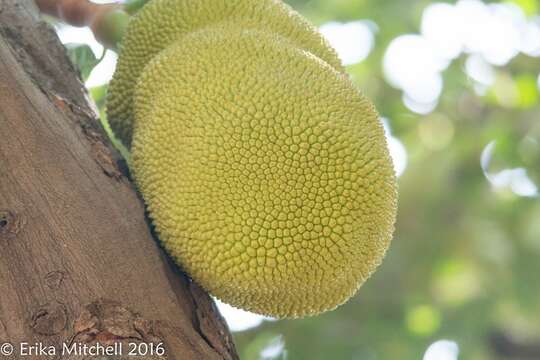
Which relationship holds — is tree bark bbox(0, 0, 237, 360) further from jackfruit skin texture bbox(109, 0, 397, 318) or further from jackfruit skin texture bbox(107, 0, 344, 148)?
jackfruit skin texture bbox(107, 0, 344, 148)

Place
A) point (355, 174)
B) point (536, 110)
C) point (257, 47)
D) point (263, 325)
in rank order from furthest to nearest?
point (536, 110) → point (263, 325) → point (257, 47) → point (355, 174)

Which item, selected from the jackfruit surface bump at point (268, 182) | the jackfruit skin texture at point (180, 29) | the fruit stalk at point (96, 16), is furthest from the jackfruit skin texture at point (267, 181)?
the fruit stalk at point (96, 16)

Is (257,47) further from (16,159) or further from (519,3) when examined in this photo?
(519,3)

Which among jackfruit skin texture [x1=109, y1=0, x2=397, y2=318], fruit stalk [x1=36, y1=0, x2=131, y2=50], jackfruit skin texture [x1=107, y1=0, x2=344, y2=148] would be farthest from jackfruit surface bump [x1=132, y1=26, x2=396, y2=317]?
fruit stalk [x1=36, y1=0, x2=131, y2=50]

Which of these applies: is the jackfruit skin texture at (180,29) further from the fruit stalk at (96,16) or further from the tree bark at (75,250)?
the tree bark at (75,250)

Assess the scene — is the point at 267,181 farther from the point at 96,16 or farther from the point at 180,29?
the point at 96,16

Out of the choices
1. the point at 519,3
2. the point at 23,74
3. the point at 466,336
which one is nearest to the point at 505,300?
the point at 466,336

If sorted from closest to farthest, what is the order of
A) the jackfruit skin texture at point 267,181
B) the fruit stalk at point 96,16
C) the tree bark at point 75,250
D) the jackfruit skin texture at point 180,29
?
the tree bark at point 75,250, the jackfruit skin texture at point 267,181, the jackfruit skin texture at point 180,29, the fruit stalk at point 96,16
